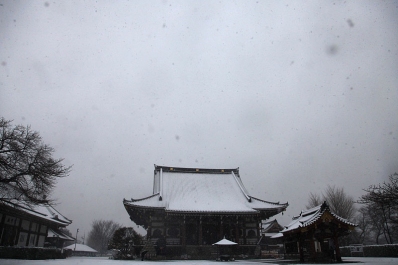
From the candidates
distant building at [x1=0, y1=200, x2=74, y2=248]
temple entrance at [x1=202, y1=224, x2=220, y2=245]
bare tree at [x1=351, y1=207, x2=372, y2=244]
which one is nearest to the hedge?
distant building at [x1=0, y1=200, x2=74, y2=248]

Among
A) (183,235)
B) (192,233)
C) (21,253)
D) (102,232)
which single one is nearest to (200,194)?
(192,233)

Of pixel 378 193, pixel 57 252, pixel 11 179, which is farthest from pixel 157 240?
pixel 378 193

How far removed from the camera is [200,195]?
3125cm

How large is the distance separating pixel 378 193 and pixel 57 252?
26379 millimetres

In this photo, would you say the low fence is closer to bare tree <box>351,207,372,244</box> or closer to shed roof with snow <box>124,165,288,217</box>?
shed roof with snow <box>124,165,288,217</box>

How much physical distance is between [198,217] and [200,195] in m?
3.99

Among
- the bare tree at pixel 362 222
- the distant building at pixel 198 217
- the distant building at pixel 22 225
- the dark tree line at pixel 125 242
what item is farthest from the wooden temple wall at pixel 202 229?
the bare tree at pixel 362 222

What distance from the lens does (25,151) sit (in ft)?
49.0

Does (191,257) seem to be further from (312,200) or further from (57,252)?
(312,200)

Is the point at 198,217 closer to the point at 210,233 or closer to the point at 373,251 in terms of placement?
the point at 210,233

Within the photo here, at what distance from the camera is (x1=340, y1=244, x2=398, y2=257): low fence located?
81.4ft

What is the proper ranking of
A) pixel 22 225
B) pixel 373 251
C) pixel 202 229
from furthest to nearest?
pixel 202 229, pixel 373 251, pixel 22 225

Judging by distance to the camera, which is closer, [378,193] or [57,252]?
[378,193]

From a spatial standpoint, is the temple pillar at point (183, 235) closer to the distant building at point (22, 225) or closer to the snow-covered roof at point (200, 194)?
the snow-covered roof at point (200, 194)
